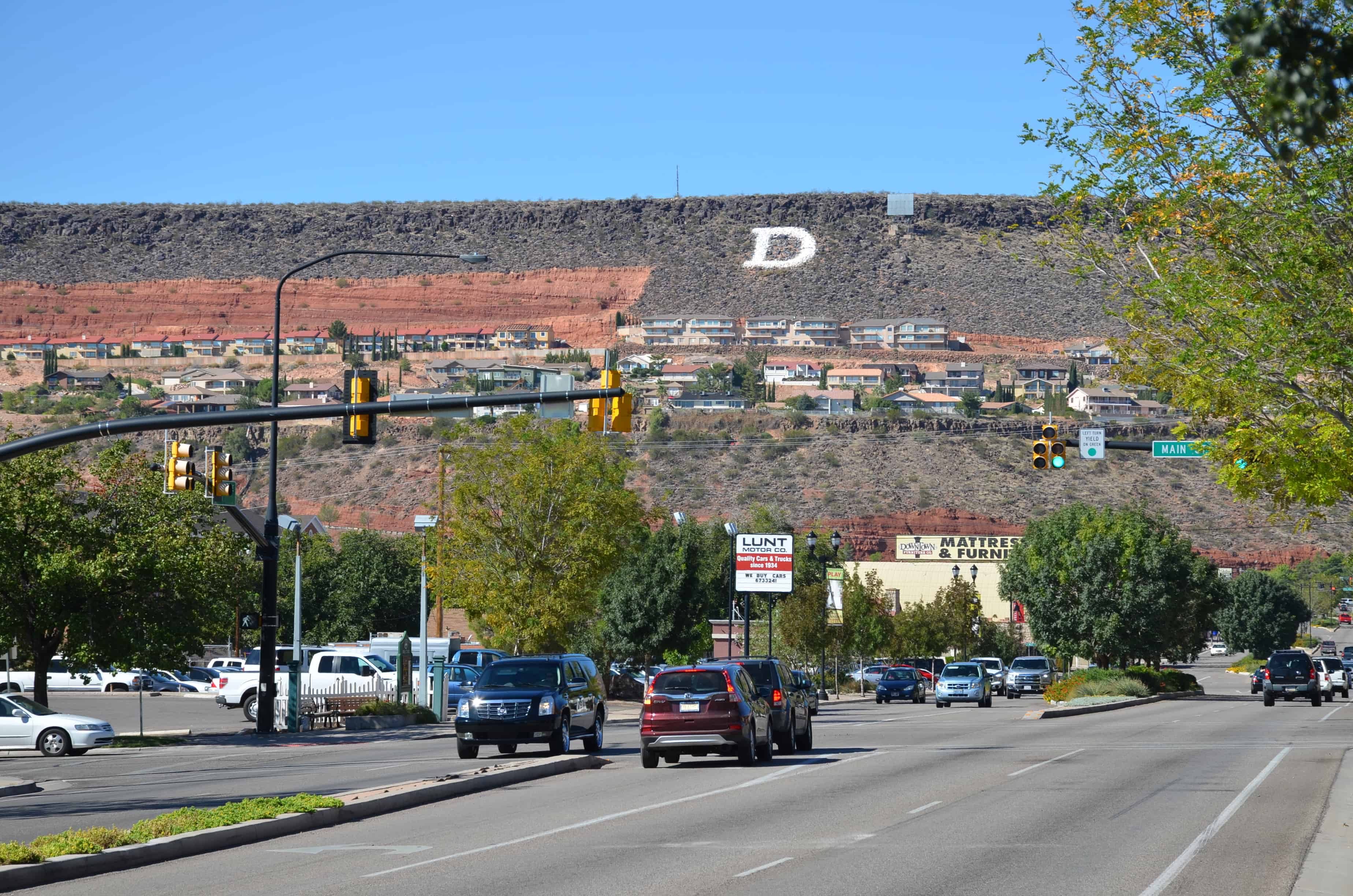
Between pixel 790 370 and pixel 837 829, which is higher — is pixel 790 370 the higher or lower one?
the higher one

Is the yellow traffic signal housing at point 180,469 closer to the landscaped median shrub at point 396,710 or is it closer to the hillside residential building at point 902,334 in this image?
the landscaped median shrub at point 396,710

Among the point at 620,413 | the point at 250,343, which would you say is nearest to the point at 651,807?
the point at 620,413

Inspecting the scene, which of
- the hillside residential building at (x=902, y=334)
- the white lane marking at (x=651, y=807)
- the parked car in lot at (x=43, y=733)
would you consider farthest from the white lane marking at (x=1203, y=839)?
the hillside residential building at (x=902, y=334)

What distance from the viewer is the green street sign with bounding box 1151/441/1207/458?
29.3 meters

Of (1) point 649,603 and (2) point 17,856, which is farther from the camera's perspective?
(1) point 649,603

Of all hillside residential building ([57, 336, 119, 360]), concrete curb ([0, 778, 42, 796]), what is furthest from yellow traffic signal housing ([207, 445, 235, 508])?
hillside residential building ([57, 336, 119, 360])

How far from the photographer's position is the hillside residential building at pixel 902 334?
172875mm

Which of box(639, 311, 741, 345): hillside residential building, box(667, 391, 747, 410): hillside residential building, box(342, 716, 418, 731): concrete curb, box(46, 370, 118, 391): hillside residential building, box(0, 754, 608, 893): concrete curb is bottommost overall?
box(342, 716, 418, 731): concrete curb

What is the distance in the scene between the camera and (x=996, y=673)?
2670 inches

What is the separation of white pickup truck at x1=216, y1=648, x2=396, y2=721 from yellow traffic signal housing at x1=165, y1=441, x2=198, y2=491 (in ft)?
50.7

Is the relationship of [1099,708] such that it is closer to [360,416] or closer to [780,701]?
[780,701]

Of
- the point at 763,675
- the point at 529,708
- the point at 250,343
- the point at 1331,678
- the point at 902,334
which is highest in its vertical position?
the point at 250,343

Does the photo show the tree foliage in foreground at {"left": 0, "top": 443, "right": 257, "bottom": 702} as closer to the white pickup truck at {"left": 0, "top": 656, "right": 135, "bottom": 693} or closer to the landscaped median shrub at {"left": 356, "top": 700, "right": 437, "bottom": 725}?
the landscaped median shrub at {"left": 356, "top": 700, "right": 437, "bottom": 725}

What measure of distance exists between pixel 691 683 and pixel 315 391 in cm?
14104
